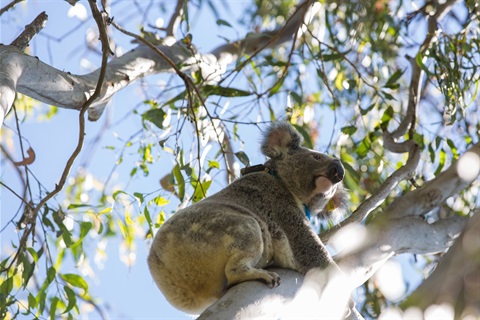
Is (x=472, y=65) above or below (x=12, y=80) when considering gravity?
below

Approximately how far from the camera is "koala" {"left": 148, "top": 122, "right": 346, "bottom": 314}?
7.84ft

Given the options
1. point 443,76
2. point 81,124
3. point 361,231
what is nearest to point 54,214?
point 81,124

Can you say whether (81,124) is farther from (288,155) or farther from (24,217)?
(288,155)

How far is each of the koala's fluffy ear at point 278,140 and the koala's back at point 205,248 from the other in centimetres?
65

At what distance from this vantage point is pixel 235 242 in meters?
2.38

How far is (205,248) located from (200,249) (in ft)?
0.07

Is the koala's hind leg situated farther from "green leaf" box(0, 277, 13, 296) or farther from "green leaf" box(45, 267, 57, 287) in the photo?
"green leaf" box(0, 277, 13, 296)

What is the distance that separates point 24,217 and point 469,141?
2.51m

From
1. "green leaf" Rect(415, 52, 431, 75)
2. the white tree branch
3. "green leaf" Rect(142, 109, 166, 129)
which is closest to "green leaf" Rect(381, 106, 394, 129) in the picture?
"green leaf" Rect(415, 52, 431, 75)

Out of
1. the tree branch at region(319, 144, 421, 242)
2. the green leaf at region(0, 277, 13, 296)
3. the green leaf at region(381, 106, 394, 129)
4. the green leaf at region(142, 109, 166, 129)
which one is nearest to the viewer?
the tree branch at region(319, 144, 421, 242)

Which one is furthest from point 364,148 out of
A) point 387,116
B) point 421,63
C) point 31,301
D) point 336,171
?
point 31,301

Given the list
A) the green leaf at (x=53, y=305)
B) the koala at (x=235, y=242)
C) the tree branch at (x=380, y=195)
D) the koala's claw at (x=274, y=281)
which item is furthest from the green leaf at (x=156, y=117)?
the koala's claw at (x=274, y=281)

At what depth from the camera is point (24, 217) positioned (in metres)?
3.04

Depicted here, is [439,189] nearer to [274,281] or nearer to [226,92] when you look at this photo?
[274,281]
